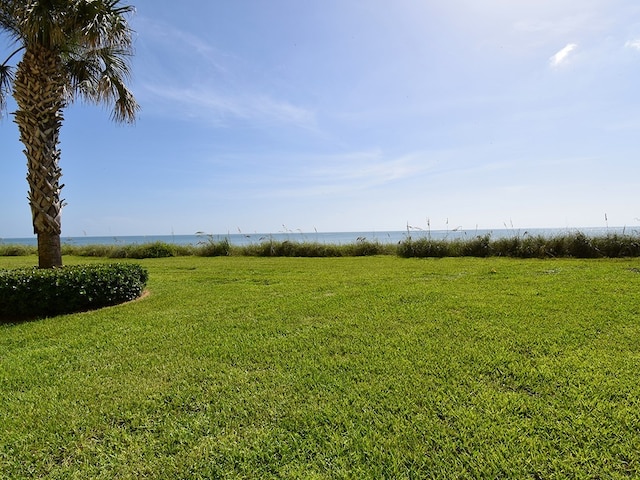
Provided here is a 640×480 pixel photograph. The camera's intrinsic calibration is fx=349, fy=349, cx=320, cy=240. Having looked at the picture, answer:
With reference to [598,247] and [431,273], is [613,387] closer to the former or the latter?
[431,273]

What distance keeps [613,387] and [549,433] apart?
898 millimetres

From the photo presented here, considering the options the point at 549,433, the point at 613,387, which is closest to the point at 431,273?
the point at 613,387

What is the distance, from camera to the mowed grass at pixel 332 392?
1.92 m

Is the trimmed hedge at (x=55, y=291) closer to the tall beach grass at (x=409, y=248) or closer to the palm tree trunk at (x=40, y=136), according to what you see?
the palm tree trunk at (x=40, y=136)

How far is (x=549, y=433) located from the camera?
2.04 meters

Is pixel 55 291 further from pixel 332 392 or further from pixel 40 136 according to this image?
pixel 332 392

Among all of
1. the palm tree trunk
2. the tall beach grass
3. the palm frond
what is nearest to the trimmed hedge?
the palm tree trunk

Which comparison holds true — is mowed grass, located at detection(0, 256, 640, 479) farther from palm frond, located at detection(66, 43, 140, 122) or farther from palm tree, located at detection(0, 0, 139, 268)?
palm frond, located at detection(66, 43, 140, 122)

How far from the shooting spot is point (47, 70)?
19.8 feet

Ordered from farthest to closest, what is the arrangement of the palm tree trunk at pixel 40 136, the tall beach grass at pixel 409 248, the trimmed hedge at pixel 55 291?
the tall beach grass at pixel 409 248
the palm tree trunk at pixel 40 136
the trimmed hedge at pixel 55 291

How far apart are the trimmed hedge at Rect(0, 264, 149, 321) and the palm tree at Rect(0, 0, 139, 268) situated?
112cm

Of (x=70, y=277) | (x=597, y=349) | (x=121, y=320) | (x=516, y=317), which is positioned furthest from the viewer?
(x=70, y=277)

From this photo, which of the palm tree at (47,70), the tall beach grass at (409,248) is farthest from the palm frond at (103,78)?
the tall beach grass at (409,248)

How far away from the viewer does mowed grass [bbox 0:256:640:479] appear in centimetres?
192
